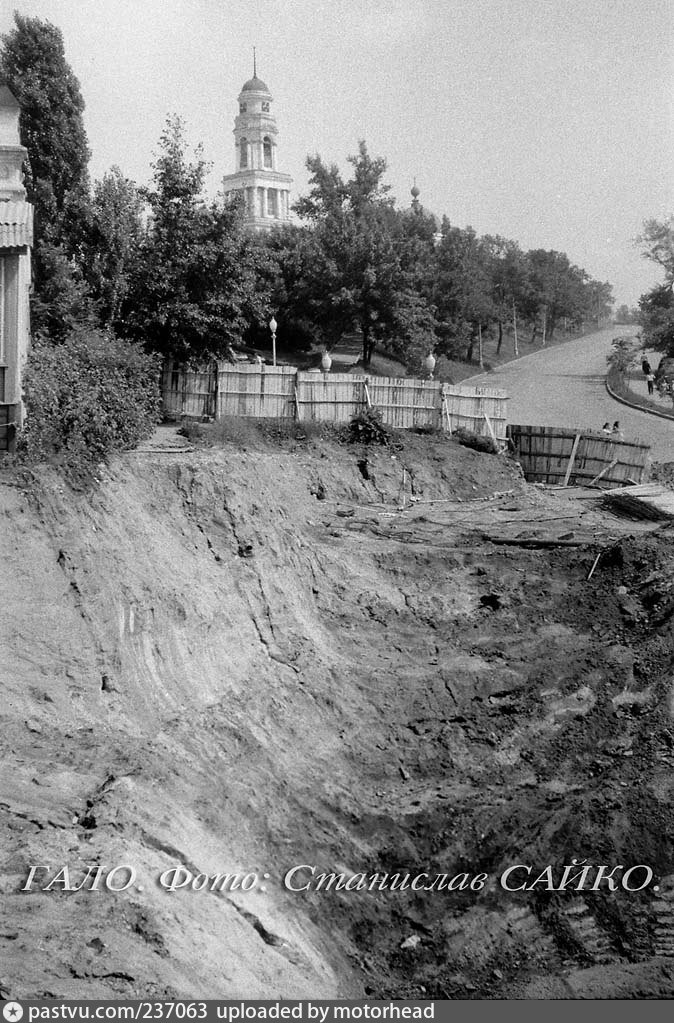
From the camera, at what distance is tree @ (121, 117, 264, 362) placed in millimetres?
23312

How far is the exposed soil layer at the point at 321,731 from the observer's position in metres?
9.91

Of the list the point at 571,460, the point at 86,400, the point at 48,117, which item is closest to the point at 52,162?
the point at 48,117

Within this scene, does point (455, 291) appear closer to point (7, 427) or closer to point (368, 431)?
point (368, 431)

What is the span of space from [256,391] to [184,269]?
343cm

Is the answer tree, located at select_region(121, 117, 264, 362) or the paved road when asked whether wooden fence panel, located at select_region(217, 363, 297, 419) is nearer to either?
tree, located at select_region(121, 117, 264, 362)

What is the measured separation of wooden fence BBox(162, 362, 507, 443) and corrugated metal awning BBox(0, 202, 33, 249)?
5755mm

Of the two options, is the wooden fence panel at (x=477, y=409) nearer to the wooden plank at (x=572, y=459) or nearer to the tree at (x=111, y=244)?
the wooden plank at (x=572, y=459)

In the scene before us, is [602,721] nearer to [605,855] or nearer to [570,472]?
[605,855]

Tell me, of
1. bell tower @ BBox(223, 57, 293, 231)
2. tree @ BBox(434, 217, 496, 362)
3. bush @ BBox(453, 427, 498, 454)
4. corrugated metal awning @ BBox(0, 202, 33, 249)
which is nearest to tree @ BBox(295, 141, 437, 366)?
bell tower @ BBox(223, 57, 293, 231)

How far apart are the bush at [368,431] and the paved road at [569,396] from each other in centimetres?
961

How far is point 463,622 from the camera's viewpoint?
18.0 m

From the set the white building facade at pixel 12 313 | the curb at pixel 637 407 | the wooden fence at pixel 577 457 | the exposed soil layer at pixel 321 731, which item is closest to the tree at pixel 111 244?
the white building facade at pixel 12 313

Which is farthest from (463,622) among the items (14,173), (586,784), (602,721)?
(14,173)
